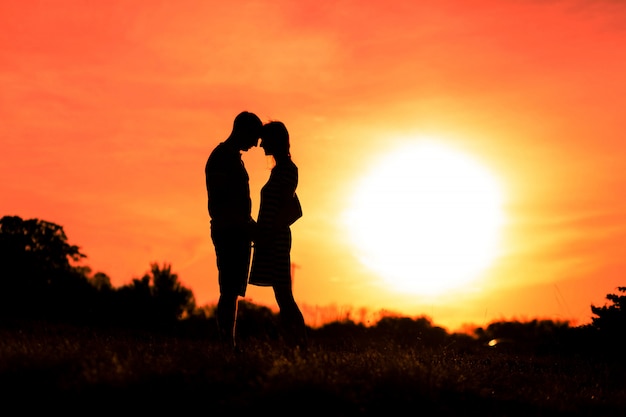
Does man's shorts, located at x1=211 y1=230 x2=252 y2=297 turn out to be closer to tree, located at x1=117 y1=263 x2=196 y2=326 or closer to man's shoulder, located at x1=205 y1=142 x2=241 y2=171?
man's shoulder, located at x1=205 y1=142 x2=241 y2=171

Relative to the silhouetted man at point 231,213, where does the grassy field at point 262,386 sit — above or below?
below

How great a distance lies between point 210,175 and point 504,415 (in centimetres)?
441

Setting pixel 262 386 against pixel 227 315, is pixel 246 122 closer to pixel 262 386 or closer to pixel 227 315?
pixel 227 315

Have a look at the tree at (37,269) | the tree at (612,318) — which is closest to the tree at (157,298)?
the tree at (37,269)

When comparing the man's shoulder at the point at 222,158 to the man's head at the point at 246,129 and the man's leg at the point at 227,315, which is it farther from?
the man's leg at the point at 227,315

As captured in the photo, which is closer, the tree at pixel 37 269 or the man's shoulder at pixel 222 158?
the man's shoulder at pixel 222 158

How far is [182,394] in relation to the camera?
8711mm

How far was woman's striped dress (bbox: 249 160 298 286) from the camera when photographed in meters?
10.7

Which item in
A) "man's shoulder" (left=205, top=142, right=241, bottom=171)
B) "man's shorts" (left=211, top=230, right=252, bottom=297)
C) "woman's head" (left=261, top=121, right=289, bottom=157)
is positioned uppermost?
"woman's head" (left=261, top=121, right=289, bottom=157)

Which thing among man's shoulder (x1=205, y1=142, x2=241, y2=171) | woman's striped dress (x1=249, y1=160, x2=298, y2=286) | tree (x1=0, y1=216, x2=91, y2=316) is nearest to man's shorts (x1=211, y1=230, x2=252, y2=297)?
woman's striped dress (x1=249, y1=160, x2=298, y2=286)

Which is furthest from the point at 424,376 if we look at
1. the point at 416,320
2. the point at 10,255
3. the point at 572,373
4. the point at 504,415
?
the point at 10,255

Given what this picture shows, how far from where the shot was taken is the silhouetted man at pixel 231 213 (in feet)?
35.0

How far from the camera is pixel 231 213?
419 inches

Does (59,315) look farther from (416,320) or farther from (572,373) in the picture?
(572,373)
